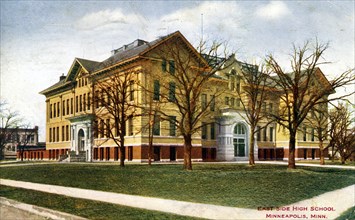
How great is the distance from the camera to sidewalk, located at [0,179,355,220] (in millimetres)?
10695

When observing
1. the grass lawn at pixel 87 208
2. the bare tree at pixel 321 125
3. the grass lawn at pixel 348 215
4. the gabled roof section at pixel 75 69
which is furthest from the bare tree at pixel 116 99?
the grass lawn at pixel 348 215

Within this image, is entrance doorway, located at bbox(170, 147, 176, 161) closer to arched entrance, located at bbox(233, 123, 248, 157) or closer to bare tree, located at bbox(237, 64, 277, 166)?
arched entrance, located at bbox(233, 123, 248, 157)

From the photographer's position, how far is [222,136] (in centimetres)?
4316

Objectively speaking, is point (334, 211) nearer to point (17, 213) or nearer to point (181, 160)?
point (17, 213)

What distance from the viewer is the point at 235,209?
444 inches

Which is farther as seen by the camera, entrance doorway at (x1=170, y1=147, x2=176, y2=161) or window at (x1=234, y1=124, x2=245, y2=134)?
window at (x1=234, y1=124, x2=245, y2=134)

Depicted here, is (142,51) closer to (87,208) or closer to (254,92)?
(254,92)

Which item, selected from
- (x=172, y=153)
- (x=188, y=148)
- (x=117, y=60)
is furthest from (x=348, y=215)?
(x=117, y=60)

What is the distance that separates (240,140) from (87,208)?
1351 inches

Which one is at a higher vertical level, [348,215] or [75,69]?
[75,69]

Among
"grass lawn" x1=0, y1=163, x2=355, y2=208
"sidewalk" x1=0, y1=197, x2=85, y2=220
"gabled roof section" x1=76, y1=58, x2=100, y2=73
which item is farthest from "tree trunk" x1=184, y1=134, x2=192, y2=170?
"gabled roof section" x1=76, y1=58, x2=100, y2=73

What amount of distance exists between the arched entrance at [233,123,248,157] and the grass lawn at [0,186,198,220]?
1219 inches

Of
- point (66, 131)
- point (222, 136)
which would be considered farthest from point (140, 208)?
point (66, 131)

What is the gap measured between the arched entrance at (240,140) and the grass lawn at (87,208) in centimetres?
3095
